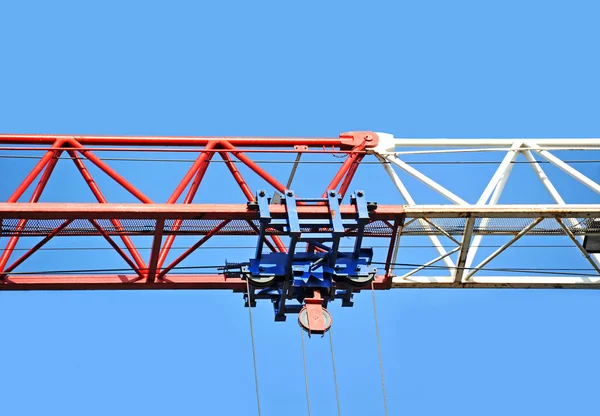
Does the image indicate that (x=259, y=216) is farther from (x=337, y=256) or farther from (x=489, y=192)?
(x=489, y=192)

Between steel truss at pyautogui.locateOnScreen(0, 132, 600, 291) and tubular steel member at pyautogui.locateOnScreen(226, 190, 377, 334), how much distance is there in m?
→ 0.23

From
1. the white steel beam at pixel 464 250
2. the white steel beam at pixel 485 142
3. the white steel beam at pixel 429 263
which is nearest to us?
the white steel beam at pixel 464 250

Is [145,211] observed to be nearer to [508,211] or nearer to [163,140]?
[163,140]

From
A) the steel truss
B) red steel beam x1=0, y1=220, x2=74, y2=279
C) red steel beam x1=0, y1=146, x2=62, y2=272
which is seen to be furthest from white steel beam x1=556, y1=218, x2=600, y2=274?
red steel beam x1=0, y1=146, x2=62, y2=272

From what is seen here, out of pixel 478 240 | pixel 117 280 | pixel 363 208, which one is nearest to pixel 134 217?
pixel 117 280

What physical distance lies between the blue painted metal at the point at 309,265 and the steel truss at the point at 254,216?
0.87 feet

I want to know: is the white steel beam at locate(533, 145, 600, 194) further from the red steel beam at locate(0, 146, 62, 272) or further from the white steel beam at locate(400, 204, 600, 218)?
the red steel beam at locate(0, 146, 62, 272)

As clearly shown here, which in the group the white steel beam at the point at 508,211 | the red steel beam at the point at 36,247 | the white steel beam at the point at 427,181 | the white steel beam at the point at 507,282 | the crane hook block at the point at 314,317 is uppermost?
the white steel beam at the point at 427,181

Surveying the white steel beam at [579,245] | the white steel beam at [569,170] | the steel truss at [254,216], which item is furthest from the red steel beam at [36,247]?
the white steel beam at [569,170]

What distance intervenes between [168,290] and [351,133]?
4.53 m

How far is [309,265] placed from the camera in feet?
88.3

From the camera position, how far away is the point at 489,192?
28.6 meters

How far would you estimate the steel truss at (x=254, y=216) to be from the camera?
87.0 feet

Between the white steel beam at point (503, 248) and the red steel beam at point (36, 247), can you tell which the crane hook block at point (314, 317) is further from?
the red steel beam at point (36, 247)
